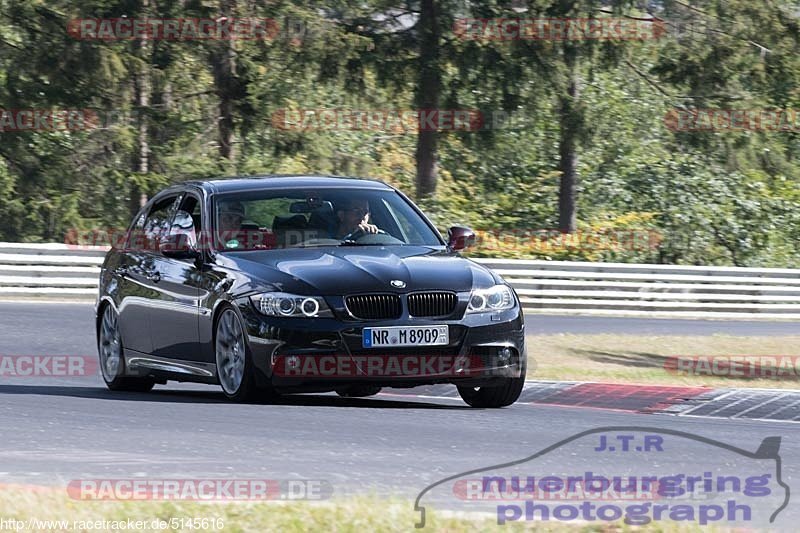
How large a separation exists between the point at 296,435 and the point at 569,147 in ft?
83.4

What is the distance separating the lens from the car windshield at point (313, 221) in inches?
426

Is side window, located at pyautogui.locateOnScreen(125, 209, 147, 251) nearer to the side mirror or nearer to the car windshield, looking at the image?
the car windshield

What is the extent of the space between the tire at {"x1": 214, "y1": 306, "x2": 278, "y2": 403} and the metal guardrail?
48.1ft

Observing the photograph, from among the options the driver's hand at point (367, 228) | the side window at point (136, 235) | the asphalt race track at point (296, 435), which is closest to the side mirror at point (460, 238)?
the driver's hand at point (367, 228)

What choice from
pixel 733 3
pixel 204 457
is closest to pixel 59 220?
pixel 733 3

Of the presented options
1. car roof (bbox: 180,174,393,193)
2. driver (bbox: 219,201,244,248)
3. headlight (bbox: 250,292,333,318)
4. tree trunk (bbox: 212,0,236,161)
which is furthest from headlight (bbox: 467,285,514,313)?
tree trunk (bbox: 212,0,236,161)

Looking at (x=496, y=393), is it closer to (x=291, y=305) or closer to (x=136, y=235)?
(x=291, y=305)

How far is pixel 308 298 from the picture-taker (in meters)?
9.82

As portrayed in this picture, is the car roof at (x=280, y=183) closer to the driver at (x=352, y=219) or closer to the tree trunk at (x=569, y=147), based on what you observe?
the driver at (x=352, y=219)

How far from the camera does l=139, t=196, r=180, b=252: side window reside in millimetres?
11898

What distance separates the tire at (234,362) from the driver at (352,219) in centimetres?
107

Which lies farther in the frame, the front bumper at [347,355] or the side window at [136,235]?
the side window at [136,235]

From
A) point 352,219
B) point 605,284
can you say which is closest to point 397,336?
point 352,219

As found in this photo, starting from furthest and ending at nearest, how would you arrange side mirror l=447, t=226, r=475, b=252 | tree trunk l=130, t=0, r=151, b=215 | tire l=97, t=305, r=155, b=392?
tree trunk l=130, t=0, r=151, b=215, tire l=97, t=305, r=155, b=392, side mirror l=447, t=226, r=475, b=252
